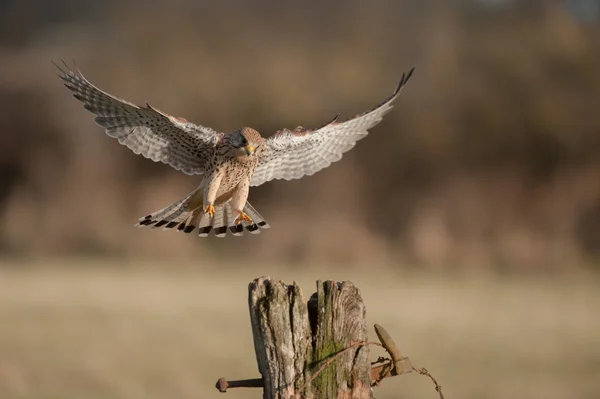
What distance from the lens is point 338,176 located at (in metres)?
20.6

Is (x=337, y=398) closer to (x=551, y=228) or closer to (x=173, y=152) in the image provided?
(x=173, y=152)

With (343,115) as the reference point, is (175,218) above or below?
below

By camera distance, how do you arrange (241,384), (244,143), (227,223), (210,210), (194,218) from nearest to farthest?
(241,384), (210,210), (244,143), (227,223), (194,218)

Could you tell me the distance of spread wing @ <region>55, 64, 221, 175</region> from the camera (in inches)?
195

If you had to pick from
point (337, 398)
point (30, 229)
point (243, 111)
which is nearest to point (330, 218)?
point (243, 111)

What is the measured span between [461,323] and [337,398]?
1059 cm

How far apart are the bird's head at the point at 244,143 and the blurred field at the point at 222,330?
4.37m

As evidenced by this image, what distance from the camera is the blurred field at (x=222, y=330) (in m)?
9.63

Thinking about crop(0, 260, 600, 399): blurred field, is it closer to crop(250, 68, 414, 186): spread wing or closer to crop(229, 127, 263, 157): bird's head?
crop(250, 68, 414, 186): spread wing

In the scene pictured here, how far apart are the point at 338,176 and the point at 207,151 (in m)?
15.5

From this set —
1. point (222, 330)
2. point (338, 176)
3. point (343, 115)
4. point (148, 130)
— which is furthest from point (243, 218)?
point (338, 176)

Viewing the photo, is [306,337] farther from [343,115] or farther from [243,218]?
[343,115]

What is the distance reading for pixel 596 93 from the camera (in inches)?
888

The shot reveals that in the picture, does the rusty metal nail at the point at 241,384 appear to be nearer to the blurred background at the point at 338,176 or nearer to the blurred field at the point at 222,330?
the blurred field at the point at 222,330
